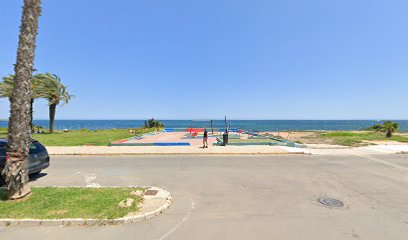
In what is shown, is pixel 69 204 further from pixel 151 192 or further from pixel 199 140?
pixel 199 140

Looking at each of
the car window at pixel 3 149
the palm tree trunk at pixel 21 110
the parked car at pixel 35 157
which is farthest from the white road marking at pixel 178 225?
the car window at pixel 3 149

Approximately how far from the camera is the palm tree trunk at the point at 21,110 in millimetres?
6055

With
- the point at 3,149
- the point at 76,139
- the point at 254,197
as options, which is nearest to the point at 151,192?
the point at 254,197

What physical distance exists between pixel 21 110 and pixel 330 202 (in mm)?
9228

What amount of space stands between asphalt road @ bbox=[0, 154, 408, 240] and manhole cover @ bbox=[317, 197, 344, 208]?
0.64 ft

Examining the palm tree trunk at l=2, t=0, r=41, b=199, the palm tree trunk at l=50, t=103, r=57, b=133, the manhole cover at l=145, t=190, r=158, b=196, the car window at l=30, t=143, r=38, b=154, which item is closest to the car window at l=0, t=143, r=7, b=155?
the car window at l=30, t=143, r=38, b=154

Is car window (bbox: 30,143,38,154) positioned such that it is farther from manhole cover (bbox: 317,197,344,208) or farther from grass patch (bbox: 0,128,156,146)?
grass patch (bbox: 0,128,156,146)

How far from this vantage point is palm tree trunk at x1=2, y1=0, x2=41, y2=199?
6055mm

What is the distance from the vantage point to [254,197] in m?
6.95

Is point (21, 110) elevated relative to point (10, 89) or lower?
lower

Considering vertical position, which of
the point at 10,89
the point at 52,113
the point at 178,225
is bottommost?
the point at 178,225

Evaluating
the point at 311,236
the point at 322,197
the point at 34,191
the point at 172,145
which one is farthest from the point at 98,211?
the point at 172,145

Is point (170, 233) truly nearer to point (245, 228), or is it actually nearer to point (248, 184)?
point (245, 228)

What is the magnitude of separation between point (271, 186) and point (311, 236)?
347 centimetres
